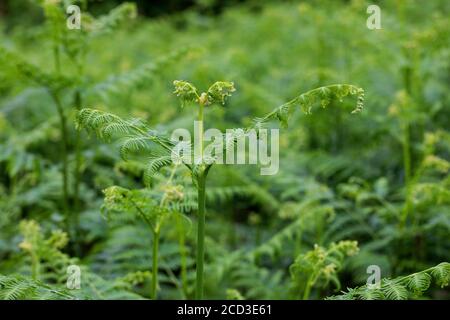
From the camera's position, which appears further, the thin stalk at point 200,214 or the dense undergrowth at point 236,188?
the dense undergrowth at point 236,188

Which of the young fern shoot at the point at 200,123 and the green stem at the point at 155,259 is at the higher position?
the young fern shoot at the point at 200,123

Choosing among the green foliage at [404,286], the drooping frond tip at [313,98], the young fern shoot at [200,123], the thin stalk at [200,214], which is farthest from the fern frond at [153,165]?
the green foliage at [404,286]

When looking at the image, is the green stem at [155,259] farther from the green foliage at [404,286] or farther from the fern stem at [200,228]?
the green foliage at [404,286]

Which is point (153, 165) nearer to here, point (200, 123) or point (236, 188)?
point (200, 123)

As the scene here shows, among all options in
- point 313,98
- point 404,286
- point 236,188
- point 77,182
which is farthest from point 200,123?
point 77,182

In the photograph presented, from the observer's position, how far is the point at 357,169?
418cm

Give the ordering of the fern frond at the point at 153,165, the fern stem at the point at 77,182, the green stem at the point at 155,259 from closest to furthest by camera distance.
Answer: the fern frond at the point at 153,165, the green stem at the point at 155,259, the fern stem at the point at 77,182

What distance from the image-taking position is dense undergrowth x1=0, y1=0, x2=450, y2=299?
230 cm

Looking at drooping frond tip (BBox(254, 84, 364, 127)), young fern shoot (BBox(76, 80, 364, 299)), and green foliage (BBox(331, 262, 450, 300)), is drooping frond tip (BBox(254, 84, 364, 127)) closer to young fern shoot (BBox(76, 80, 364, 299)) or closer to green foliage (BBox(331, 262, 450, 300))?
young fern shoot (BBox(76, 80, 364, 299))

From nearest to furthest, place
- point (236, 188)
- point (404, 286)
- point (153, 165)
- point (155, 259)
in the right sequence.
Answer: point (153, 165)
point (404, 286)
point (155, 259)
point (236, 188)

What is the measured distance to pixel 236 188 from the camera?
133 inches

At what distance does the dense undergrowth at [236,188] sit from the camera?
90.6 inches

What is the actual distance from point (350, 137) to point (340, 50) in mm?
1892
